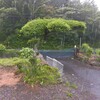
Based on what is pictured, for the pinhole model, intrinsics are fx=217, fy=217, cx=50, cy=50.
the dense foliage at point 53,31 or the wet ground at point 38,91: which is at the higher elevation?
the dense foliage at point 53,31

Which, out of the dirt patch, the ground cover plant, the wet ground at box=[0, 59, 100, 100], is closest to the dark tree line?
the dirt patch

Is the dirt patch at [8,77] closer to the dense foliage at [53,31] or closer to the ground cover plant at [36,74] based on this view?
the ground cover plant at [36,74]

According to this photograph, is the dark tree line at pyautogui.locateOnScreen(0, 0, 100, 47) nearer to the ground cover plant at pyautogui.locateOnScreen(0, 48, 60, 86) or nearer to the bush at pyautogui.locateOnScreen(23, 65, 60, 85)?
the ground cover plant at pyautogui.locateOnScreen(0, 48, 60, 86)

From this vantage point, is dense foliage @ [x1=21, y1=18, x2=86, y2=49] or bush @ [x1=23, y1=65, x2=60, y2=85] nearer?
bush @ [x1=23, y1=65, x2=60, y2=85]

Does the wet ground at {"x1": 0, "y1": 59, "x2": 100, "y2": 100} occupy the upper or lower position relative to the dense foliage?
lower

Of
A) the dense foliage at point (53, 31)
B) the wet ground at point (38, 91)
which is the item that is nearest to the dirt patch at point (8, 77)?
the wet ground at point (38, 91)

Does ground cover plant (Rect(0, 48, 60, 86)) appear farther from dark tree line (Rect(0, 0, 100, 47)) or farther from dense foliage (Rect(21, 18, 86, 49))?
dark tree line (Rect(0, 0, 100, 47))

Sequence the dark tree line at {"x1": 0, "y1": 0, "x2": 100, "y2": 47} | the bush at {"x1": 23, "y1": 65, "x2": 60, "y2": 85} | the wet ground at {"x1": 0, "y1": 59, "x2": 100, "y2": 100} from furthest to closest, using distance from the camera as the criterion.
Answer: the dark tree line at {"x1": 0, "y1": 0, "x2": 100, "y2": 47}, the bush at {"x1": 23, "y1": 65, "x2": 60, "y2": 85}, the wet ground at {"x1": 0, "y1": 59, "x2": 100, "y2": 100}

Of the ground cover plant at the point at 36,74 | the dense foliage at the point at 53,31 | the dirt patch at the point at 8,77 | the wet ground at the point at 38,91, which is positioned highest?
the dense foliage at the point at 53,31

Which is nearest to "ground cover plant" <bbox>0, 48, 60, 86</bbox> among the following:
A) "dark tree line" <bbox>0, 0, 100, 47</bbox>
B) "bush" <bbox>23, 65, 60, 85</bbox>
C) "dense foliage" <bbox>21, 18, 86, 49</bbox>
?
"bush" <bbox>23, 65, 60, 85</bbox>

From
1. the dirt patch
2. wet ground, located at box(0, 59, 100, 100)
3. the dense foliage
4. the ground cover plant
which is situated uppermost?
the dense foliage

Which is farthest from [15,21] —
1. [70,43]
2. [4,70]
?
[4,70]

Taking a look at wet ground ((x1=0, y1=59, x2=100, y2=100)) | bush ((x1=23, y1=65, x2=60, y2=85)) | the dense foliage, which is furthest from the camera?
the dense foliage

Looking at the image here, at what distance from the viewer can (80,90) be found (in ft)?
26.1
